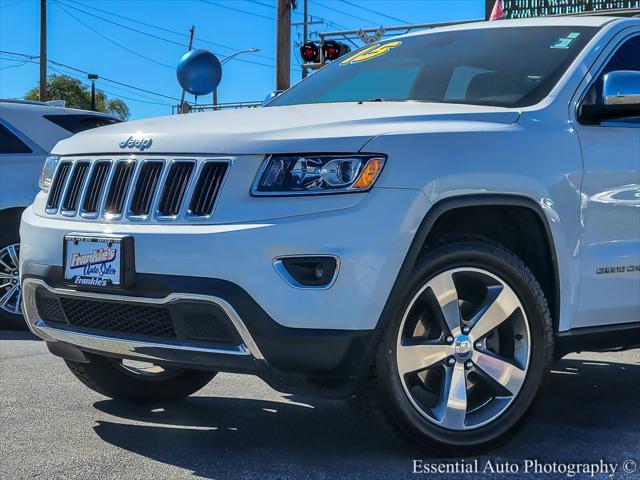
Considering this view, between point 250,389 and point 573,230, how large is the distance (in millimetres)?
2038

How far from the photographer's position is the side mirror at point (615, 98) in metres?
4.03

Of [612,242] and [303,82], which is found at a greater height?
[303,82]

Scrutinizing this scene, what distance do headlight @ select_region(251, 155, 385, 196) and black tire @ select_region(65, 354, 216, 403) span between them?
1.49 meters

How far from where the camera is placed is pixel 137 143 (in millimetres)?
3682

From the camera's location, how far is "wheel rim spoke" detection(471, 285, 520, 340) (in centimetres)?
364

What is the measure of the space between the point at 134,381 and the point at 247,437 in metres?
0.84

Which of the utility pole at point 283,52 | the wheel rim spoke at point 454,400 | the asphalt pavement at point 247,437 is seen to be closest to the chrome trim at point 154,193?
the asphalt pavement at point 247,437

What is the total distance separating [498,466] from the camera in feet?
11.7

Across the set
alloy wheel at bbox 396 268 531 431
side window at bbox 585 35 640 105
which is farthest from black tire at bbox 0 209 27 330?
side window at bbox 585 35 640 105

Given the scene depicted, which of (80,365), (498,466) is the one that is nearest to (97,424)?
(80,365)

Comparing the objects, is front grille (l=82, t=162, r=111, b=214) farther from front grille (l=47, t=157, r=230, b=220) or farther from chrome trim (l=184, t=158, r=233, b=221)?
chrome trim (l=184, t=158, r=233, b=221)

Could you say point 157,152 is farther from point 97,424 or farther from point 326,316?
point 97,424

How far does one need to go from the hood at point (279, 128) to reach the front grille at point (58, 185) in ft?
0.22

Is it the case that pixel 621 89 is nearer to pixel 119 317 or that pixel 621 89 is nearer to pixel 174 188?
pixel 174 188
